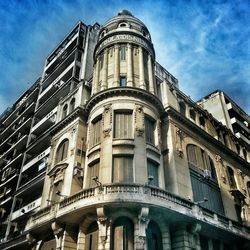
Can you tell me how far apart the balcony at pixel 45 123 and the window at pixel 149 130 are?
52.9 feet

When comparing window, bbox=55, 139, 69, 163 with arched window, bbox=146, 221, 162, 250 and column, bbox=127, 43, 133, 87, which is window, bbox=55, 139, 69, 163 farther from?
arched window, bbox=146, 221, 162, 250

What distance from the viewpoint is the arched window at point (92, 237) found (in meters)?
20.3

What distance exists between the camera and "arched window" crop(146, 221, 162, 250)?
20375 mm

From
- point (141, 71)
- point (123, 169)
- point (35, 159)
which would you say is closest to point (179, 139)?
point (141, 71)

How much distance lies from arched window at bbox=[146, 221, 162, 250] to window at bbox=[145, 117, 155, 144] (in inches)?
283

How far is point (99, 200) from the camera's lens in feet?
64.2

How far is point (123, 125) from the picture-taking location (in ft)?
82.6

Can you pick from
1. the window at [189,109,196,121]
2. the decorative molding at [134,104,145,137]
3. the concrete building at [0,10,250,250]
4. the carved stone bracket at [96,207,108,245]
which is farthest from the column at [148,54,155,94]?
the carved stone bracket at [96,207,108,245]

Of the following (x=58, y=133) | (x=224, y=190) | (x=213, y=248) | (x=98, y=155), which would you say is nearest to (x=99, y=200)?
(x=98, y=155)

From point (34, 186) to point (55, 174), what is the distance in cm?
878

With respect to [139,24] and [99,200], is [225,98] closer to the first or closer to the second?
[139,24]

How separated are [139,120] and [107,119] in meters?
2.73

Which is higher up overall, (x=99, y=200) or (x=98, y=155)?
(x=98, y=155)

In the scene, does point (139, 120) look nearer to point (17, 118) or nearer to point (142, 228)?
point (142, 228)
